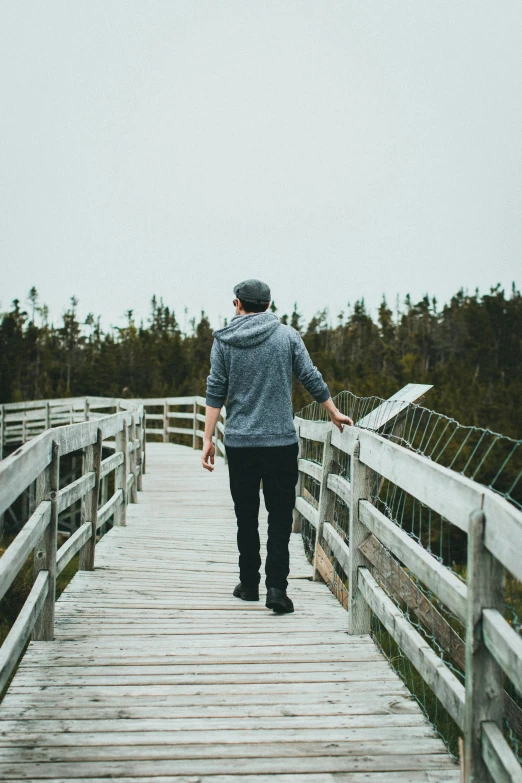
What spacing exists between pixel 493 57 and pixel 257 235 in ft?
170

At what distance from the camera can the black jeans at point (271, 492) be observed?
3.94 metres

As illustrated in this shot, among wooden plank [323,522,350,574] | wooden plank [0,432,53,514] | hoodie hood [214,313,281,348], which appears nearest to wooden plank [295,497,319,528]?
wooden plank [323,522,350,574]

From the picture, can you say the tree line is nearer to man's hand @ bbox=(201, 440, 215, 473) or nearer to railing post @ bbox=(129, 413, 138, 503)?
railing post @ bbox=(129, 413, 138, 503)

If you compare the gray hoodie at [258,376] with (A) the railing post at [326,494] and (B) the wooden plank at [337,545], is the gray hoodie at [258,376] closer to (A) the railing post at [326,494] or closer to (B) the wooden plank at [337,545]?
(B) the wooden plank at [337,545]

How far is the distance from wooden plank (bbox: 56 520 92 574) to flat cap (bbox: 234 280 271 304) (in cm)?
173

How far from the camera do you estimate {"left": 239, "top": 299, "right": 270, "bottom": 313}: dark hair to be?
156 inches

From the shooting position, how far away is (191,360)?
217 ft

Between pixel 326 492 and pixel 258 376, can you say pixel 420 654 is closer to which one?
pixel 258 376

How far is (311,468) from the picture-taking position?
18.9 feet

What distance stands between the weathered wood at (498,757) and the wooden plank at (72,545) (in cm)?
229

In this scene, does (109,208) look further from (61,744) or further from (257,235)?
(61,744)

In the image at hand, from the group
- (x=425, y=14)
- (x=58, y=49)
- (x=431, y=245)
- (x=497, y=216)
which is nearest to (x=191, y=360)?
(x=497, y=216)

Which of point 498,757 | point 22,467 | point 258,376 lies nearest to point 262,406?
point 258,376

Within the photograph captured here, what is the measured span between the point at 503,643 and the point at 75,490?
10.6 ft
